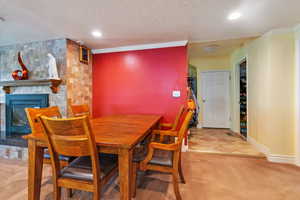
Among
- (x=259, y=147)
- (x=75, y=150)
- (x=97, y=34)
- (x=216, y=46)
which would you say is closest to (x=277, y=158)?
(x=259, y=147)

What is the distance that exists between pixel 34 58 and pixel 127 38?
1.96 meters

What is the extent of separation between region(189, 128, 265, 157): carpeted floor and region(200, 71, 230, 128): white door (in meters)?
0.74

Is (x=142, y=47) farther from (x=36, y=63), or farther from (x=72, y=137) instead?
(x=72, y=137)

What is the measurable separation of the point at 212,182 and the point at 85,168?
155cm

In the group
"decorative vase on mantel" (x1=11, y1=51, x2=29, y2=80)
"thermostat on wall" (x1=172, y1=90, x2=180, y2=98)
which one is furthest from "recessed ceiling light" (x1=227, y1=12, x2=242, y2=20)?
"decorative vase on mantel" (x1=11, y1=51, x2=29, y2=80)

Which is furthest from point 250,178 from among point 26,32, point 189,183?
point 26,32

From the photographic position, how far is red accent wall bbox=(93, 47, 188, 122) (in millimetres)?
2852

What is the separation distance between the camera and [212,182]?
1.79 meters

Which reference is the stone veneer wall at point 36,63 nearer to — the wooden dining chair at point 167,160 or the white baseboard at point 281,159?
the wooden dining chair at point 167,160

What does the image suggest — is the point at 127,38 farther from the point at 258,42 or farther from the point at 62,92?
the point at 258,42

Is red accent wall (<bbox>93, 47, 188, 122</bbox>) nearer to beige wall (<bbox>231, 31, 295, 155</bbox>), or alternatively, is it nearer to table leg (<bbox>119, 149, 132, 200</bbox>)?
beige wall (<bbox>231, 31, 295, 155</bbox>)

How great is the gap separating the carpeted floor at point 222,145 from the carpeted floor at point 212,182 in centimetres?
27

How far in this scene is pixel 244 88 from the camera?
370 centimetres

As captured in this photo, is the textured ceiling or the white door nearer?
the textured ceiling
